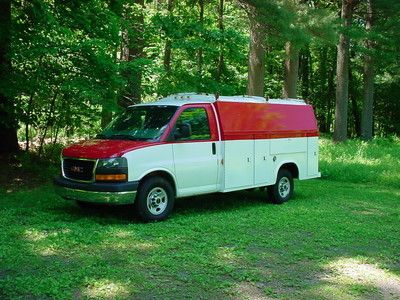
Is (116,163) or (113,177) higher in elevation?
(116,163)

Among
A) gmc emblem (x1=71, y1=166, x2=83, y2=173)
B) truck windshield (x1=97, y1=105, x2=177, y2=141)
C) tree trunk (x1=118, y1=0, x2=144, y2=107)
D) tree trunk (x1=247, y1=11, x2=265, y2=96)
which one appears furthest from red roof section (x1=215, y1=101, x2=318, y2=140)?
tree trunk (x1=247, y1=11, x2=265, y2=96)

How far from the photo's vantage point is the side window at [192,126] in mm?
9477

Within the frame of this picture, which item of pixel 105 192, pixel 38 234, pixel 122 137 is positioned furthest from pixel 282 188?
pixel 38 234

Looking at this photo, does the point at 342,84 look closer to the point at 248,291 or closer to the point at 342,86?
the point at 342,86

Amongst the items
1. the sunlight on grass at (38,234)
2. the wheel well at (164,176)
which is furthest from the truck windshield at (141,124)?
the sunlight on grass at (38,234)

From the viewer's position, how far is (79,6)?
12164 millimetres

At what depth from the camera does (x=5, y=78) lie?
39.5ft

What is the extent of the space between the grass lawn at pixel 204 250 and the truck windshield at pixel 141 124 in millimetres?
1512

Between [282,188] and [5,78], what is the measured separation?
7.13 m

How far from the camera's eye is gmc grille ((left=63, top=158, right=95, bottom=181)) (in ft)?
29.0

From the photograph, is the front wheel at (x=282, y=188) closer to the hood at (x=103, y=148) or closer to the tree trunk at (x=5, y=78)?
the hood at (x=103, y=148)

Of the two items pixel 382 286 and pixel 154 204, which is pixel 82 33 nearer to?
pixel 154 204

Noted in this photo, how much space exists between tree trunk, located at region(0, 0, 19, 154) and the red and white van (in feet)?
12.0

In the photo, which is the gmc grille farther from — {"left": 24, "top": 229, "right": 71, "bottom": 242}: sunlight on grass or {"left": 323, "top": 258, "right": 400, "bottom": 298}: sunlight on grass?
{"left": 323, "top": 258, "right": 400, "bottom": 298}: sunlight on grass
